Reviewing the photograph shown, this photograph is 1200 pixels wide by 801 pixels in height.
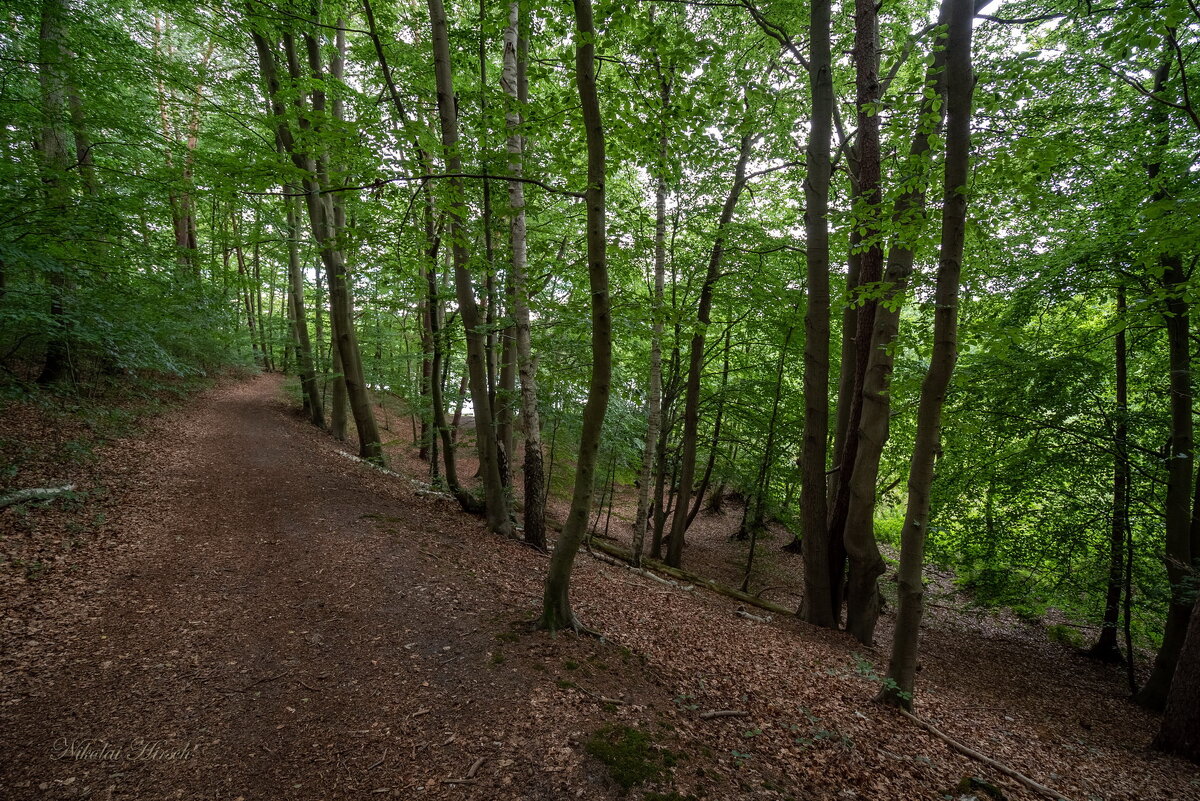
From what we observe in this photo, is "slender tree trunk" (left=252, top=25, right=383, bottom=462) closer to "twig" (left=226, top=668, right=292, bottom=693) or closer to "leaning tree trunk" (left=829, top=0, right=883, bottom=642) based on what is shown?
"twig" (left=226, top=668, right=292, bottom=693)

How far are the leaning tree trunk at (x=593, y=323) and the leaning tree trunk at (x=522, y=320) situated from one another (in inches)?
116

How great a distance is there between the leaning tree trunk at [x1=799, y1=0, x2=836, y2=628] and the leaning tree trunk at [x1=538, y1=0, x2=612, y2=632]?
12.9 feet

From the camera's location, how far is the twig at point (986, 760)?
4.03m

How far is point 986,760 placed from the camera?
4.30m

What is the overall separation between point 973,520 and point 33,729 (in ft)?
40.1

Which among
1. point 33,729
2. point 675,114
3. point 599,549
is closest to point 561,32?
point 675,114

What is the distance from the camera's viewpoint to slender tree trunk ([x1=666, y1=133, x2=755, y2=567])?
10320 mm

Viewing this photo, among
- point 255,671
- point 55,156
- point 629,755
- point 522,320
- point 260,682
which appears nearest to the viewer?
point 629,755

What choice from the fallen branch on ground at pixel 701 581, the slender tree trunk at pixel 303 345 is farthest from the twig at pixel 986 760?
the slender tree trunk at pixel 303 345

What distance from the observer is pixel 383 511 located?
8.54m

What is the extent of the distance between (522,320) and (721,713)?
5.71m

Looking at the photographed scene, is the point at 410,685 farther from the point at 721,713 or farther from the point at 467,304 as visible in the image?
the point at 467,304

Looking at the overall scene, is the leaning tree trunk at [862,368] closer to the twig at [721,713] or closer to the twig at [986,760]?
the twig at [986,760]

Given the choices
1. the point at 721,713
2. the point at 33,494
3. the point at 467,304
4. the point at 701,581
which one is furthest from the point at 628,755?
the point at 33,494
